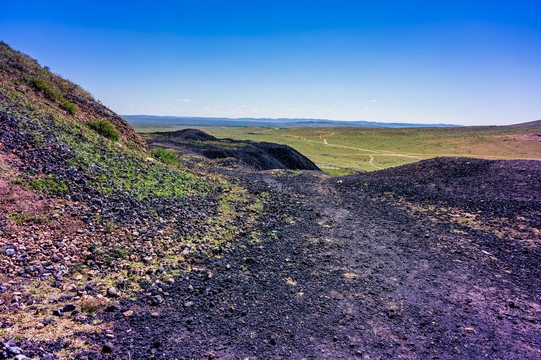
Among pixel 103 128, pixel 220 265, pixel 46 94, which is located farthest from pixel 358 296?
pixel 46 94

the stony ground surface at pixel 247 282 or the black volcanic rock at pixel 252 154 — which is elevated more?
the black volcanic rock at pixel 252 154

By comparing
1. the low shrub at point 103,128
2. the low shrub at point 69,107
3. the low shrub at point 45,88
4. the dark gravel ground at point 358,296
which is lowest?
the dark gravel ground at point 358,296

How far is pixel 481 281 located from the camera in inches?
244

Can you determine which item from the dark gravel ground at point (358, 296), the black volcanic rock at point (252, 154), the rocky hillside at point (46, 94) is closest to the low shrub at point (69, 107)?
the rocky hillside at point (46, 94)

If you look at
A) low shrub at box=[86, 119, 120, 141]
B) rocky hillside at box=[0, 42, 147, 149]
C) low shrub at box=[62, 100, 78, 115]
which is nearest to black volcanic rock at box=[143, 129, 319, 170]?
rocky hillside at box=[0, 42, 147, 149]

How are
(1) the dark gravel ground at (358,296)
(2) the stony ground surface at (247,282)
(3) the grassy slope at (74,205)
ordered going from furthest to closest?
(3) the grassy slope at (74,205)
(1) the dark gravel ground at (358,296)
(2) the stony ground surface at (247,282)

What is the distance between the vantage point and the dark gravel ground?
407cm

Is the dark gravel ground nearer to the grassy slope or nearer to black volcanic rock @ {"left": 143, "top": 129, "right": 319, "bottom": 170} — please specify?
the grassy slope

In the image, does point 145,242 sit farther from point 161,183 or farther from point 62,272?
point 161,183

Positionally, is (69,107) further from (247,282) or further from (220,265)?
(247,282)

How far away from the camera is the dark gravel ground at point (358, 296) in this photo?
4.07 meters

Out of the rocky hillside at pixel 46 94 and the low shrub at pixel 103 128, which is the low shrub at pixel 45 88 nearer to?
the rocky hillside at pixel 46 94

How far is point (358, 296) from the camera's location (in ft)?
18.0

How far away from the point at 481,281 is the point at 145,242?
800 cm
